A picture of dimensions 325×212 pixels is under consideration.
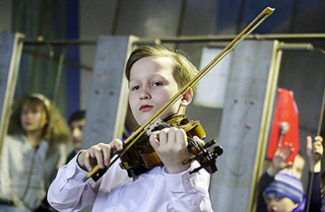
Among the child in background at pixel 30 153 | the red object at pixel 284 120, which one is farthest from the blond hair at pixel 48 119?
the red object at pixel 284 120

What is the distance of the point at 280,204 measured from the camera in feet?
4.06

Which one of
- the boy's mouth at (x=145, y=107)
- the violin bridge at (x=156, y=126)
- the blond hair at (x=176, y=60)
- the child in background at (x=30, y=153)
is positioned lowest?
the child in background at (x=30, y=153)

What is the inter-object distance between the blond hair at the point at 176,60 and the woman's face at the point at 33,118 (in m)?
2.22

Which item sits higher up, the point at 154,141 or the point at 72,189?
the point at 154,141

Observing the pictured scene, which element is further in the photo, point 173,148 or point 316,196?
point 316,196

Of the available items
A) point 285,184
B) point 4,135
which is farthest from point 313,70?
point 4,135

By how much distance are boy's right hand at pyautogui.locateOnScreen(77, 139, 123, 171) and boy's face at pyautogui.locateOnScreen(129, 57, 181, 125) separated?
0.31 feet

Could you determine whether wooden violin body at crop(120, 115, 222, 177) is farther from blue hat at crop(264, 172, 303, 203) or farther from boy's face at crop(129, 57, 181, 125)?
blue hat at crop(264, 172, 303, 203)

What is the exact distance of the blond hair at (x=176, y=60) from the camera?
37.4 inches

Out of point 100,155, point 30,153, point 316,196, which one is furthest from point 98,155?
point 30,153

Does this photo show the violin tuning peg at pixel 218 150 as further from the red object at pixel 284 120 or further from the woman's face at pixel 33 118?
the woman's face at pixel 33 118

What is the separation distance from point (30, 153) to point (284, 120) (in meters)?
1.84

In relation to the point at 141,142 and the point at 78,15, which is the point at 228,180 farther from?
the point at 78,15

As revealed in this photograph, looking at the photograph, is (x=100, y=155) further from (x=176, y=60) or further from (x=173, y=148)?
(x=176, y=60)
